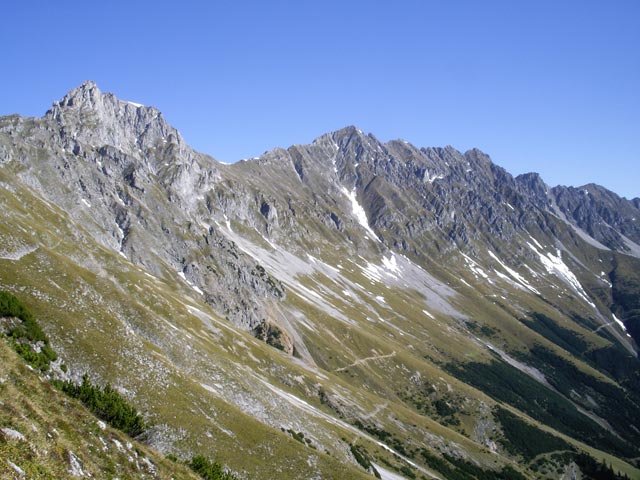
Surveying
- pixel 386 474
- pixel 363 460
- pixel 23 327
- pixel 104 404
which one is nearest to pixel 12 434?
pixel 104 404

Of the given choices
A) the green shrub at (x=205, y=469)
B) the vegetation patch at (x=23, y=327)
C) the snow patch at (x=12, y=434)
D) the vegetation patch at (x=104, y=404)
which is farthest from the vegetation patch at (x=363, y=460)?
the snow patch at (x=12, y=434)

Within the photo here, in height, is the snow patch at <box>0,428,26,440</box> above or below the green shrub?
above

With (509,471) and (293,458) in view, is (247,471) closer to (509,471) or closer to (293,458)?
(293,458)

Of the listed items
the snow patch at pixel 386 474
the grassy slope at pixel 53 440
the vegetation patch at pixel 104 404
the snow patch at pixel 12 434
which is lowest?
the snow patch at pixel 386 474

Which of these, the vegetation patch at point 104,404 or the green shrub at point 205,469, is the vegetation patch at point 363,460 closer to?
the green shrub at point 205,469

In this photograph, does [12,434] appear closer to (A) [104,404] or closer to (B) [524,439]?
(A) [104,404]

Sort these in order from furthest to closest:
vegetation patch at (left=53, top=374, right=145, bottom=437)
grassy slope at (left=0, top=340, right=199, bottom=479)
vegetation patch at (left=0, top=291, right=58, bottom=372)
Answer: vegetation patch at (left=0, top=291, right=58, bottom=372) < vegetation patch at (left=53, top=374, right=145, bottom=437) < grassy slope at (left=0, top=340, right=199, bottom=479)

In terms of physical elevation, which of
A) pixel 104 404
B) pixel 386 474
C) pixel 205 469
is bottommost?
pixel 386 474

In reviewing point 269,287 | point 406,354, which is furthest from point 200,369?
point 406,354

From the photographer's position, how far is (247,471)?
159 feet

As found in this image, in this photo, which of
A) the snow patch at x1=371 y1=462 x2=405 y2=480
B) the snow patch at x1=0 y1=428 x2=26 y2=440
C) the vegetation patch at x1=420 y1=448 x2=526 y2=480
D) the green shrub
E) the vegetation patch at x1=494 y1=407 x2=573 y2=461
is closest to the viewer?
the snow patch at x1=0 y1=428 x2=26 y2=440

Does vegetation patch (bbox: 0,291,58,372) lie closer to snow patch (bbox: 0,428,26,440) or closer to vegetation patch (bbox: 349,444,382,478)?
snow patch (bbox: 0,428,26,440)

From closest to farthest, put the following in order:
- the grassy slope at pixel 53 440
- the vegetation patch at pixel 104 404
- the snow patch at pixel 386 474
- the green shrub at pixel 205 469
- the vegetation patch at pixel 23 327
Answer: the grassy slope at pixel 53 440 < the vegetation patch at pixel 104 404 < the green shrub at pixel 205 469 < the vegetation patch at pixel 23 327 < the snow patch at pixel 386 474

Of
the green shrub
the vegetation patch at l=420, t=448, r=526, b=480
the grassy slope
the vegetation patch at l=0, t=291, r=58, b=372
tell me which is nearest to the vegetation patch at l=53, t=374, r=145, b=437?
the green shrub
